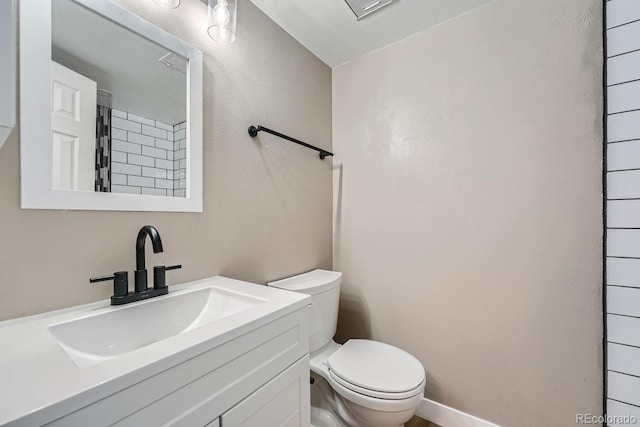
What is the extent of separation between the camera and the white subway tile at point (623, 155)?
A: 3.19 ft

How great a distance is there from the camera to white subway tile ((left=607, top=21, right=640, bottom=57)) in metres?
0.97

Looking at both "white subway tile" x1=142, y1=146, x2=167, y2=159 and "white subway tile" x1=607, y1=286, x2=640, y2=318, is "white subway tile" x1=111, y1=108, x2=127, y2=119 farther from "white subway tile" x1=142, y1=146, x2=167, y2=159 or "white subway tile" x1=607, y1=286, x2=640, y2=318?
"white subway tile" x1=607, y1=286, x2=640, y2=318

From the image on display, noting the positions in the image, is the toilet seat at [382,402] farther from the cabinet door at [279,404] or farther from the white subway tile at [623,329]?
the white subway tile at [623,329]

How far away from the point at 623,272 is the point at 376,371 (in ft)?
3.42

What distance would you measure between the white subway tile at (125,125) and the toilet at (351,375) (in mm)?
863

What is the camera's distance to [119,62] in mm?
893

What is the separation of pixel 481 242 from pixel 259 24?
1.58 metres

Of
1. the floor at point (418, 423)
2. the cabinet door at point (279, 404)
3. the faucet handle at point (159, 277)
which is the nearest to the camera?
the cabinet door at point (279, 404)

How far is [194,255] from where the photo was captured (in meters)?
1.03

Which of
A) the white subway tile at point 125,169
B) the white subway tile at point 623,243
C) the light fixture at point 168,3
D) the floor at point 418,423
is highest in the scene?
the light fixture at point 168,3

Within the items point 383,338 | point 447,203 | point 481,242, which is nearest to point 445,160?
point 447,203

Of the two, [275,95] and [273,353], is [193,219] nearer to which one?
[273,353]

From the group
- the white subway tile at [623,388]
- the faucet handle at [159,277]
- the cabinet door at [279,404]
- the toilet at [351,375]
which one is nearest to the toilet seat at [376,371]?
the toilet at [351,375]

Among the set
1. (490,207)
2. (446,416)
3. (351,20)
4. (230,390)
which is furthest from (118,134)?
(446,416)
